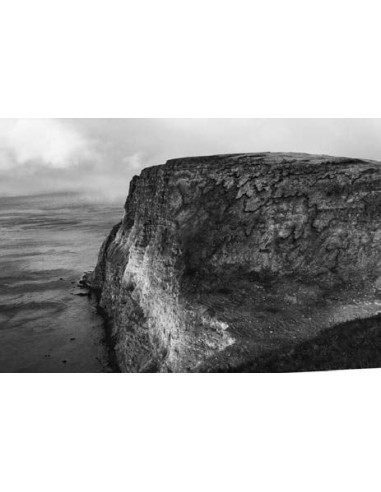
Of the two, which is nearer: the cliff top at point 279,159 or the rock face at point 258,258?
the rock face at point 258,258

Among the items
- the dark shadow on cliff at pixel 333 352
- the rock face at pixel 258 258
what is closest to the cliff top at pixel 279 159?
the rock face at pixel 258 258

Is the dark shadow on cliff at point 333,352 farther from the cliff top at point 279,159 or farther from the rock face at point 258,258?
the cliff top at point 279,159

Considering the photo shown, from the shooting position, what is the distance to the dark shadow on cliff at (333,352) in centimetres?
836

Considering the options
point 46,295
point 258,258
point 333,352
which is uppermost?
point 258,258

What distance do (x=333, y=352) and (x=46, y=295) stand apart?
22383 mm

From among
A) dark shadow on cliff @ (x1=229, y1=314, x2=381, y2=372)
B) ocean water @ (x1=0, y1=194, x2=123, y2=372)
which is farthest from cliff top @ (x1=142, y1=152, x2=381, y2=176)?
ocean water @ (x1=0, y1=194, x2=123, y2=372)

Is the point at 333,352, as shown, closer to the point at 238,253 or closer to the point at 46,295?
the point at 238,253

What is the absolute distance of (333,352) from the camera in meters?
8.72

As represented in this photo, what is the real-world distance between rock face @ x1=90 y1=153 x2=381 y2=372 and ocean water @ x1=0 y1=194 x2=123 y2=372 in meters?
3.84

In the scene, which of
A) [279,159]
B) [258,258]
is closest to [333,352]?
[258,258]

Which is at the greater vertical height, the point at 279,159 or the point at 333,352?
the point at 279,159

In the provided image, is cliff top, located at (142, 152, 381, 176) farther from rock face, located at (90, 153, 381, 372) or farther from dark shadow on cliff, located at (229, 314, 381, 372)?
dark shadow on cliff, located at (229, 314, 381, 372)

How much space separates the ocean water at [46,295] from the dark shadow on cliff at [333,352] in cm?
893
